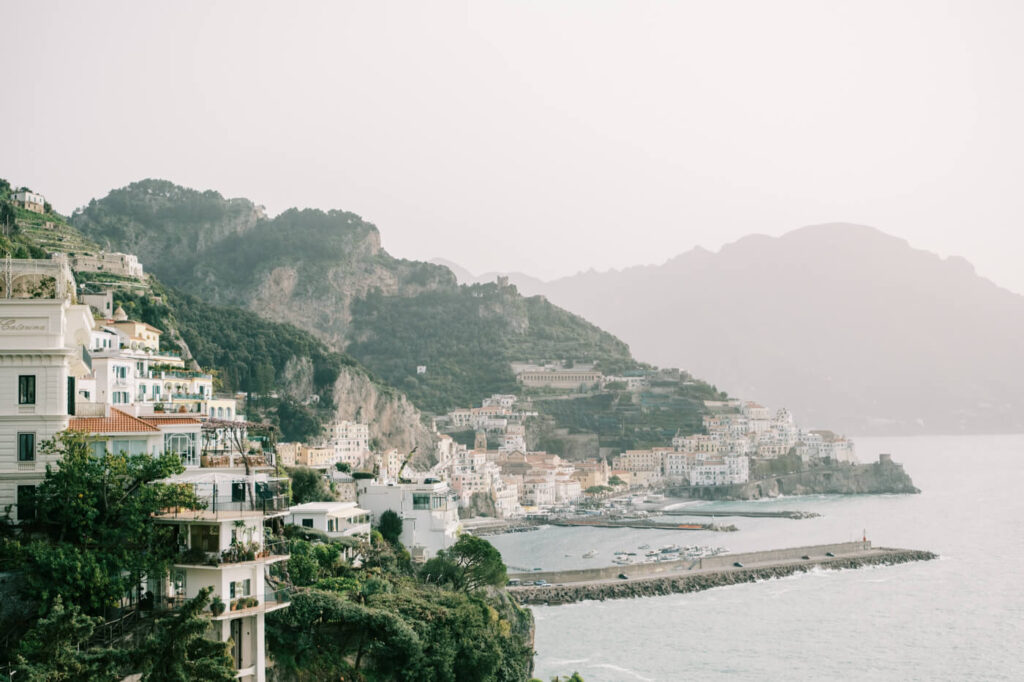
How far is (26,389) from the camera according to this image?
14.0m

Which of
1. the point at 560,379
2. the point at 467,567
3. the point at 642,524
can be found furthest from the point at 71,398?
the point at 560,379

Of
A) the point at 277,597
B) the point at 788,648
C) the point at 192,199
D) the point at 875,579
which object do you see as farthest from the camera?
the point at 192,199

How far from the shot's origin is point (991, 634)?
39.1 metres

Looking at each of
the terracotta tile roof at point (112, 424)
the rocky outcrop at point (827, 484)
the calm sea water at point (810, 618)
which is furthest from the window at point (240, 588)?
the rocky outcrop at point (827, 484)

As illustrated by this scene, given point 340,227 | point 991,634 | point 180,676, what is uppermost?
point 340,227

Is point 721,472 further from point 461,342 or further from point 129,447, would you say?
point 129,447

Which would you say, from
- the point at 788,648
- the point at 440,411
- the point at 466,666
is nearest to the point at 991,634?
the point at 788,648

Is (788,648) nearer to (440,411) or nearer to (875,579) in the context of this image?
(875,579)

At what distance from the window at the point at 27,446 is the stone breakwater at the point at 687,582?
2970 centimetres

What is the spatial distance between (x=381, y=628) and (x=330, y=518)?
7.11 metres

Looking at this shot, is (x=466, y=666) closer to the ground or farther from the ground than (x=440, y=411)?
closer to the ground

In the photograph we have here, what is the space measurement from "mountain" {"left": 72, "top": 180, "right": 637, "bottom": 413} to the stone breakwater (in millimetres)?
65772

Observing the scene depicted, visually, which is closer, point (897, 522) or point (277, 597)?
point (277, 597)

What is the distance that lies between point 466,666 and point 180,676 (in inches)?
382
